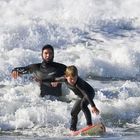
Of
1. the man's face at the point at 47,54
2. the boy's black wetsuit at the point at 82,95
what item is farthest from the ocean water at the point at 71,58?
the man's face at the point at 47,54

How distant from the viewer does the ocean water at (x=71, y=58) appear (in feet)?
37.4

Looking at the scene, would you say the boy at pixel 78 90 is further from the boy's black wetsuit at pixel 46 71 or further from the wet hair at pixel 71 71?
the boy's black wetsuit at pixel 46 71

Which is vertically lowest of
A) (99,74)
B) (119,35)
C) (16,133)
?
(16,133)

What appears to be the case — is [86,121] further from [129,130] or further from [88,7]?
[88,7]

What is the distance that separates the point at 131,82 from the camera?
14.3m

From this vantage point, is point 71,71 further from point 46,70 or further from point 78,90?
point 46,70

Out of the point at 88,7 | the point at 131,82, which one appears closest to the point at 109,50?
→ the point at 131,82

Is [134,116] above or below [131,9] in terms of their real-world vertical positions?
below

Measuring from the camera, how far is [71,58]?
51.8ft

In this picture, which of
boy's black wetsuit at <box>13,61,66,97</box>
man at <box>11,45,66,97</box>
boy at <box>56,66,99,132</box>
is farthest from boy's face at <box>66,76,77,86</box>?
boy's black wetsuit at <box>13,61,66,97</box>

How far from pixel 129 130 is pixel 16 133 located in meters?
2.06

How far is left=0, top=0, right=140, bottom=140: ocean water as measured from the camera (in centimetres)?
1141

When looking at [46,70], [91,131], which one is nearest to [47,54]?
[46,70]

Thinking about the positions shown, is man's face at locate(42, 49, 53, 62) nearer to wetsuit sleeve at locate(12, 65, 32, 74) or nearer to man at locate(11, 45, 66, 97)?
man at locate(11, 45, 66, 97)
